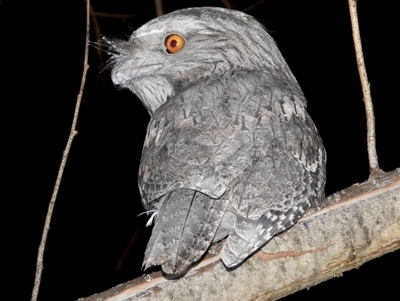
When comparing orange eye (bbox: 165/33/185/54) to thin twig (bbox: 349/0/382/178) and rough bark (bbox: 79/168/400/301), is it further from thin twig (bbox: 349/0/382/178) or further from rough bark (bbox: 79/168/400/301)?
rough bark (bbox: 79/168/400/301)

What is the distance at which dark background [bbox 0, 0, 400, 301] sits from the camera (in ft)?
20.4

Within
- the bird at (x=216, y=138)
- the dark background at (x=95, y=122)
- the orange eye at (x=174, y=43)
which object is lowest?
the dark background at (x=95, y=122)

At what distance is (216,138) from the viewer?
9.27 ft

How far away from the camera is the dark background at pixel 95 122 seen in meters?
6.22

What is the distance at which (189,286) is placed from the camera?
2.51m

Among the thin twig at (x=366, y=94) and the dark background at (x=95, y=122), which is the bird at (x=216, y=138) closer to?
the thin twig at (x=366, y=94)

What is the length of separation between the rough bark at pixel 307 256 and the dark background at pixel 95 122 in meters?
3.48

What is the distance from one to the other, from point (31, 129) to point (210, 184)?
396 centimetres

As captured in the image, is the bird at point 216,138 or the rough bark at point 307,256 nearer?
the rough bark at point 307,256

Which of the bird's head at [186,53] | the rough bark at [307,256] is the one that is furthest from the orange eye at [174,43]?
the rough bark at [307,256]

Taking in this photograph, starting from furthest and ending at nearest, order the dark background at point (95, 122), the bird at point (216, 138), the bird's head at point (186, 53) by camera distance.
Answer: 1. the dark background at point (95, 122)
2. the bird's head at point (186, 53)
3. the bird at point (216, 138)

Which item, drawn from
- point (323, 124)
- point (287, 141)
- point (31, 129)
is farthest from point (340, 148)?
point (287, 141)

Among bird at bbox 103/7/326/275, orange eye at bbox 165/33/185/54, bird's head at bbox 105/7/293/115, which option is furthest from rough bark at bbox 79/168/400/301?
orange eye at bbox 165/33/185/54

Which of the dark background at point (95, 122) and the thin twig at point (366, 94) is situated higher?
the thin twig at point (366, 94)
